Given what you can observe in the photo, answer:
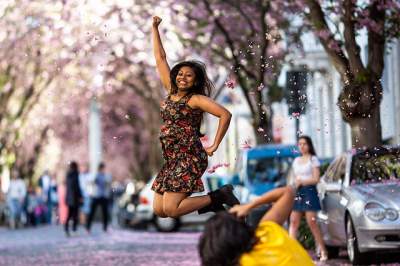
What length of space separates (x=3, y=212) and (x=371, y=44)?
2867 cm

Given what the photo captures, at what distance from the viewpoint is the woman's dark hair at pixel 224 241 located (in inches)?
230

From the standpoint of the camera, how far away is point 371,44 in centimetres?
1894

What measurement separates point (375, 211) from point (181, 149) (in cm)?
488

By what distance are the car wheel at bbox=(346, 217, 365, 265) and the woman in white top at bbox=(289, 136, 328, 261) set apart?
1.29 meters

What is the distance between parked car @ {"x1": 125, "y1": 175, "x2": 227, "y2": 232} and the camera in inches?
1217

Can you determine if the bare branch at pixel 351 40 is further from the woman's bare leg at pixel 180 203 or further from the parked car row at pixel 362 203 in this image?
the woman's bare leg at pixel 180 203

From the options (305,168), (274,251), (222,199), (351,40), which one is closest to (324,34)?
(351,40)

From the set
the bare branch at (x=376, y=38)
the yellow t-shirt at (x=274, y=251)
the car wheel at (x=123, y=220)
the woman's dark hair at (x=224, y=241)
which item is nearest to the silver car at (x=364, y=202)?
the bare branch at (x=376, y=38)

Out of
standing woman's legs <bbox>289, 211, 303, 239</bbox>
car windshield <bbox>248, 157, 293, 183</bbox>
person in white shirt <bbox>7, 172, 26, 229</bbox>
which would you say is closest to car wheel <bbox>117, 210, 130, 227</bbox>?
person in white shirt <bbox>7, 172, 26, 229</bbox>

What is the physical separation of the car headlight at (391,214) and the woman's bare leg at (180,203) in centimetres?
489

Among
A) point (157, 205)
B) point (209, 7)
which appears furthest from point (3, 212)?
point (157, 205)

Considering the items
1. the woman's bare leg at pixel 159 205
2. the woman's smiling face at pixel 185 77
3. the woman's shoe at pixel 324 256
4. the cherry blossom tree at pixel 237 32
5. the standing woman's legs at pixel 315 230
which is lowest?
the woman's shoe at pixel 324 256

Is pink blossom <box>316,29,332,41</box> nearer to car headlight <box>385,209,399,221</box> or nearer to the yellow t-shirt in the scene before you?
car headlight <box>385,209,399,221</box>

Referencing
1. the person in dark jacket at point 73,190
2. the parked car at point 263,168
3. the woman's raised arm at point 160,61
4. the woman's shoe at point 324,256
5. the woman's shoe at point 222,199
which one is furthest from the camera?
the person in dark jacket at point 73,190
